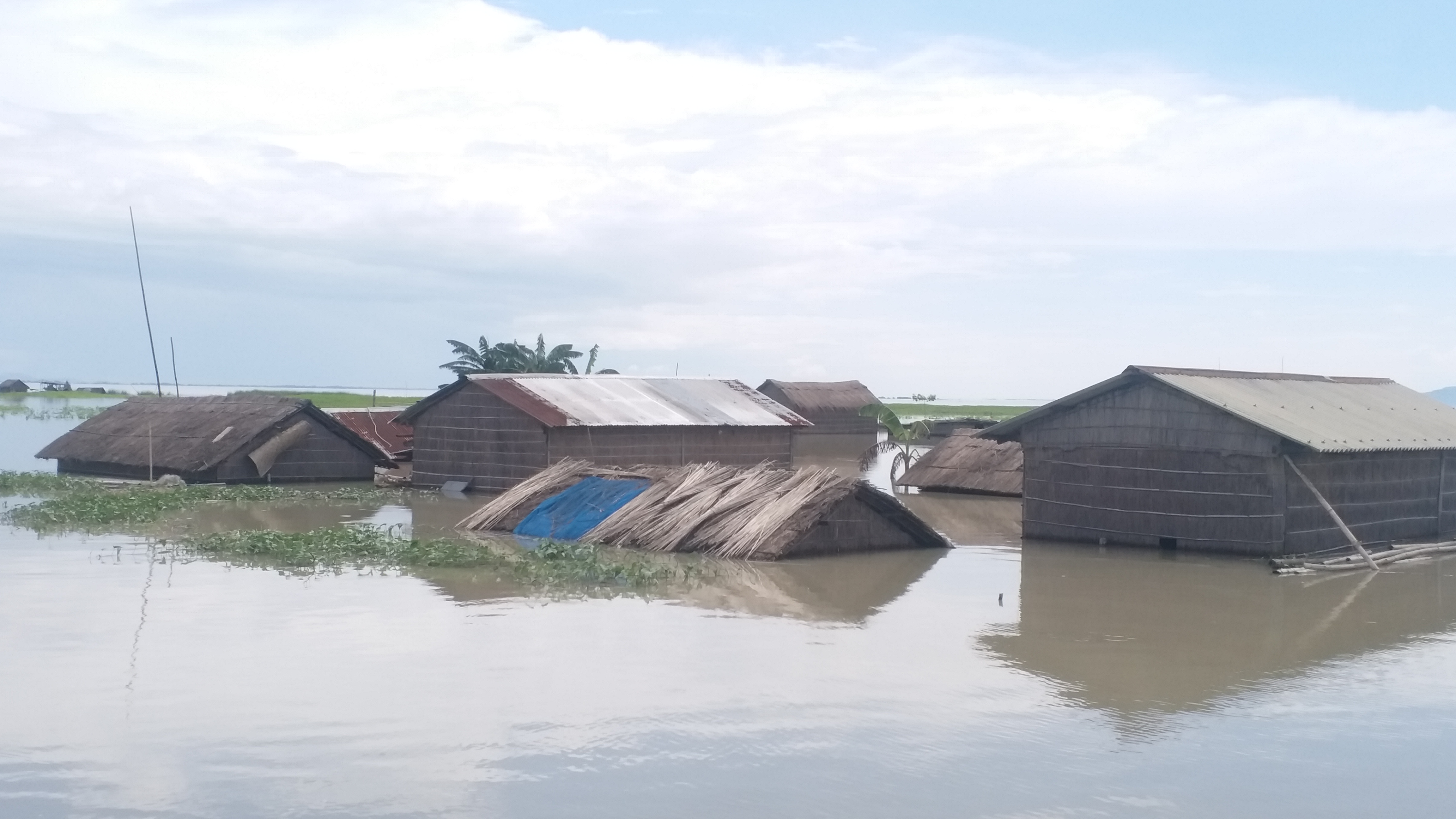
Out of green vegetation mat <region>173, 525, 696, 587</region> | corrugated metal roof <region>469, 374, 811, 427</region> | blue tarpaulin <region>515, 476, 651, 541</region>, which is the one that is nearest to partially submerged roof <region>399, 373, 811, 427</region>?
corrugated metal roof <region>469, 374, 811, 427</region>

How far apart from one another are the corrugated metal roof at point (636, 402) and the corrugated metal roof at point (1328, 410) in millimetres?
10821

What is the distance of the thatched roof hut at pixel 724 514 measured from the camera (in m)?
17.0

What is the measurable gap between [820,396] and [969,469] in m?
25.8

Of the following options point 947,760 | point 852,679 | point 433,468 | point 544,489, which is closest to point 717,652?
point 852,679

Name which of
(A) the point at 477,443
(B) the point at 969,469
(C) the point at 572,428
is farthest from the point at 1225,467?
(A) the point at 477,443

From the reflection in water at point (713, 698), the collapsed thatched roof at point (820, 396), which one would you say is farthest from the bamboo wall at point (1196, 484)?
the collapsed thatched roof at point (820, 396)

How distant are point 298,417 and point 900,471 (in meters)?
14.3

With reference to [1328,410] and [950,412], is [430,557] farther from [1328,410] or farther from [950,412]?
[950,412]

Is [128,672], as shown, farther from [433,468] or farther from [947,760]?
[433,468]

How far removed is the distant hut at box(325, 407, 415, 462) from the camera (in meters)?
30.7

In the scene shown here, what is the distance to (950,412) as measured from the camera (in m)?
87.0

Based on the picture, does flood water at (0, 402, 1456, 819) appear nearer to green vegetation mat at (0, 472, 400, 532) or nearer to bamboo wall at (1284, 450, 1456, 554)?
bamboo wall at (1284, 450, 1456, 554)

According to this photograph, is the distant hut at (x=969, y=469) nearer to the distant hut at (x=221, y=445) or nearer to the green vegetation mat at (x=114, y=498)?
the green vegetation mat at (x=114, y=498)

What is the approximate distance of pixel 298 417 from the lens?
92.9 feet
